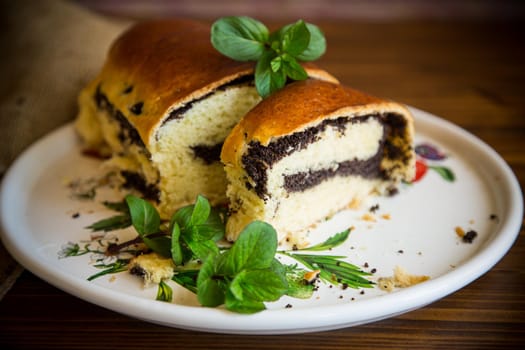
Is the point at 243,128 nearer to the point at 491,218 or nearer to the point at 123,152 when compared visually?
the point at 123,152

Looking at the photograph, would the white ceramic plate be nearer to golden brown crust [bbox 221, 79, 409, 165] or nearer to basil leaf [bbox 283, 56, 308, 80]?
golden brown crust [bbox 221, 79, 409, 165]

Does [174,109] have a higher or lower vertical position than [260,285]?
higher

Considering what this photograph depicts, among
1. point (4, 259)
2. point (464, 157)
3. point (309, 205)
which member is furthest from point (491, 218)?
point (4, 259)

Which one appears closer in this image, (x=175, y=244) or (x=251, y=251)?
(x=251, y=251)

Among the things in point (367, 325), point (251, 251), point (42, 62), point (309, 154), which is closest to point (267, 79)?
point (309, 154)

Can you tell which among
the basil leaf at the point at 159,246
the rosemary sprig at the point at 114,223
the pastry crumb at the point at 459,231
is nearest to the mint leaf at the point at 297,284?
the basil leaf at the point at 159,246

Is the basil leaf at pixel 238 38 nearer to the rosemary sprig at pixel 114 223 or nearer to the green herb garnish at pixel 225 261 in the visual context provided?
the green herb garnish at pixel 225 261

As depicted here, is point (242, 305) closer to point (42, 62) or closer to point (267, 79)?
point (267, 79)

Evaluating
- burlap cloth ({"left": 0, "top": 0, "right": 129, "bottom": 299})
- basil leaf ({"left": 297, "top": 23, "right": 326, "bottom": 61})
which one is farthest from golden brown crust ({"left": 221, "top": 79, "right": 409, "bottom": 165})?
burlap cloth ({"left": 0, "top": 0, "right": 129, "bottom": 299})
